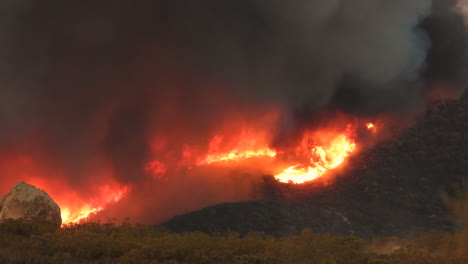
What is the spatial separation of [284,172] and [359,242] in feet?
106

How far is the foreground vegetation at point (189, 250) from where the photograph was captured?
61.7ft

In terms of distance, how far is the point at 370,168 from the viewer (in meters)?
54.7

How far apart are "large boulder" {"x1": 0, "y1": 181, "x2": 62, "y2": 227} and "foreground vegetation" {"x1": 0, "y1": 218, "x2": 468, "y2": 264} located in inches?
189

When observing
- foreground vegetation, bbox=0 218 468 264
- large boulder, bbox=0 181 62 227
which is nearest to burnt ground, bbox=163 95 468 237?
large boulder, bbox=0 181 62 227

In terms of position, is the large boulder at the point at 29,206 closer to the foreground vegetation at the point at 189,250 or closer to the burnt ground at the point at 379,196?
the foreground vegetation at the point at 189,250

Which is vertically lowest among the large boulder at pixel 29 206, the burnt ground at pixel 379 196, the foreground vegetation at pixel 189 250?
the foreground vegetation at pixel 189 250

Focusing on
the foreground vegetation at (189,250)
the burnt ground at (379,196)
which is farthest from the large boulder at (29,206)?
the burnt ground at (379,196)

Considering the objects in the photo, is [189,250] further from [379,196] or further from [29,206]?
[379,196]

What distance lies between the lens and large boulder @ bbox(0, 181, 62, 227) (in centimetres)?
2808

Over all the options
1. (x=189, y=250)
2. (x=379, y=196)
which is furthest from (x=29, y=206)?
(x=379, y=196)

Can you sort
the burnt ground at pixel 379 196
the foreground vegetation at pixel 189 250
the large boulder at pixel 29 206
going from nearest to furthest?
the foreground vegetation at pixel 189 250, the large boulder at pixel 29 206, the burnt ground at pixel 379 196

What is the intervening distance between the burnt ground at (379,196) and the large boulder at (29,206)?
1334 centimetres

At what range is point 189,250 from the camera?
2036cm

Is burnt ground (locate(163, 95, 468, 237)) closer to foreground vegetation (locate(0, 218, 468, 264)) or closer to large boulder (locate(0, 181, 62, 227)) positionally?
large boulder (locate(0, 181, 62, 227))
